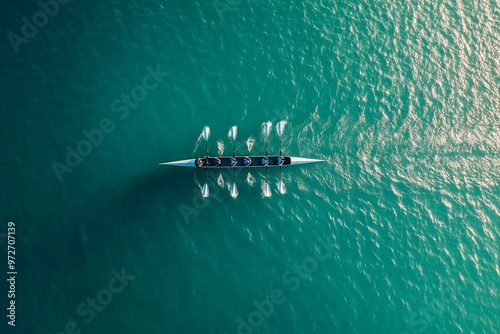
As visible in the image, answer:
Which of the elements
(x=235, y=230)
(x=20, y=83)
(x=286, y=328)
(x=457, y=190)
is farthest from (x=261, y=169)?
(x=20, y=83)

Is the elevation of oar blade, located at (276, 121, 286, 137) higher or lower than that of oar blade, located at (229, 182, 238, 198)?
higher

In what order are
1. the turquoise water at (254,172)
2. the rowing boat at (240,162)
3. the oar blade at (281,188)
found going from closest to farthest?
the turquoise water at (254,172), the rowing boat at (240,162), the oar blade at (281,188)

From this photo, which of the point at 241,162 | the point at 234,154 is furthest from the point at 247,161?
the point at 234,154

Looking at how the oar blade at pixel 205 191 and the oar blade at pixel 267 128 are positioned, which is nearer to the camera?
the oar blade at pixel 205 191

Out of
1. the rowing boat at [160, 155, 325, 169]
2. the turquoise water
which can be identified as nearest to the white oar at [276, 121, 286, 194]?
the turquoise water

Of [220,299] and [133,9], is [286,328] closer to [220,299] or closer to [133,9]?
[220,299]

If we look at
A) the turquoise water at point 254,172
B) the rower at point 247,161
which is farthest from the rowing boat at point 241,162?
the turquoise water at point 254,172

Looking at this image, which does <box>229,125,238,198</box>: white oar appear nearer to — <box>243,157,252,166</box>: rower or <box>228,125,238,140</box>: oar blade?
<box>228,125,238,140</box>: oar blade

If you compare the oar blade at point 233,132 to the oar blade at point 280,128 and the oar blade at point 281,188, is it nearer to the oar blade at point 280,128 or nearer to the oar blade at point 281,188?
the oar blade at point 280,128

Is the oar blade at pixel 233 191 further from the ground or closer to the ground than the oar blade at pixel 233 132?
closer to the ground
